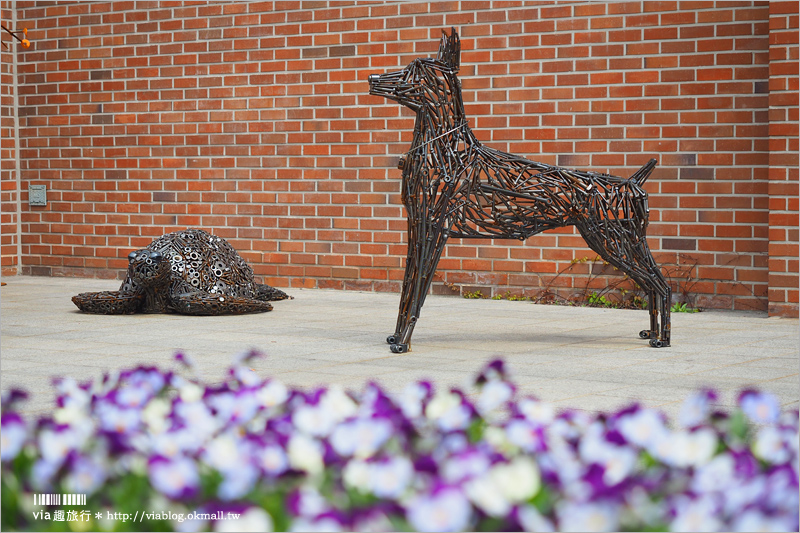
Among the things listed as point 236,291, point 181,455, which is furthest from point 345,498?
point 236,291

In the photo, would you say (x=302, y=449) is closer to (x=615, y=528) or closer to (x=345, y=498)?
(x=345, y=498)

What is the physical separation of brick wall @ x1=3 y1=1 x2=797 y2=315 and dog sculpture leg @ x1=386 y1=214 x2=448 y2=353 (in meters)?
3.20

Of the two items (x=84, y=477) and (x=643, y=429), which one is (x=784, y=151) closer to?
(x=643, y=429)

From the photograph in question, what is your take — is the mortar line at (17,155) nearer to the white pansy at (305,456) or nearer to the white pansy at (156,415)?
the white pansy at (156,415)

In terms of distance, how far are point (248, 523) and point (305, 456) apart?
0.31 meters

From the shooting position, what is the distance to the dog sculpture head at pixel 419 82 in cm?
568

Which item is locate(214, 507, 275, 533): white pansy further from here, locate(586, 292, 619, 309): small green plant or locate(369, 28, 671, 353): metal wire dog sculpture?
locate(586, 292, 619, 309): small green plant

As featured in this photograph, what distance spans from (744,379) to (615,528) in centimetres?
346

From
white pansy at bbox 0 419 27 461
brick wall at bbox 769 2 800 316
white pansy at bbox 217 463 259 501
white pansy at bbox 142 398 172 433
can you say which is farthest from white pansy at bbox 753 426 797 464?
brick wall at bbox 769 2 800 316

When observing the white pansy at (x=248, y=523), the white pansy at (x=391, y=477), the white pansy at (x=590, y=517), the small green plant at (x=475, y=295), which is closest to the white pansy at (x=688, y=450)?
the white pansy at (x=590, y=517)

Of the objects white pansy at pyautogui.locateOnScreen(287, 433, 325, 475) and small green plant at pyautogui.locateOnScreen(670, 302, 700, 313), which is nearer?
white pansy at pyautogui.locateOnScreen(287, 433, 325, 475)

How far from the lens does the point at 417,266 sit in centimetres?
569

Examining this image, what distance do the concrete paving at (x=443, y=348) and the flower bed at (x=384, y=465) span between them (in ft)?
6.19

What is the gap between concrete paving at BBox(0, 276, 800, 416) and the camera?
459cm
